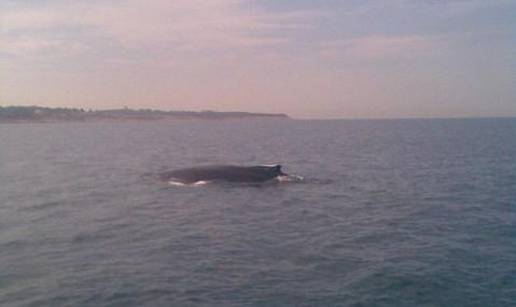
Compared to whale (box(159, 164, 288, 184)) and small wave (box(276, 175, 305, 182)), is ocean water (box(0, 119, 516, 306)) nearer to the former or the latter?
small wave (box(276, 175, 305, 182))

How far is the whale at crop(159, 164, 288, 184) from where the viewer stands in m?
40.6

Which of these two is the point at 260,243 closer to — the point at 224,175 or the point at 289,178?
the point at 224,175

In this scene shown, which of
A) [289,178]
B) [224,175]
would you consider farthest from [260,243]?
[289,178]

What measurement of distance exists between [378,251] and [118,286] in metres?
9.61

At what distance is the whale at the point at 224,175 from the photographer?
40562mm

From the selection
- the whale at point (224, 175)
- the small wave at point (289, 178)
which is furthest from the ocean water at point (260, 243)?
the whale at point (224, 175)

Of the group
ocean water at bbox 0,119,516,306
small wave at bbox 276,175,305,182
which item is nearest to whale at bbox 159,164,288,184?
small wave at bbox 276,175,305,182

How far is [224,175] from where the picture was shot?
41.1 meters

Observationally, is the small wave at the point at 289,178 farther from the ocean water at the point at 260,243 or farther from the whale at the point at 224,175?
the ocean water at the point at 260,243

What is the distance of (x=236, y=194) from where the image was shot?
35.6m

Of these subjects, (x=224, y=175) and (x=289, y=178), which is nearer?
(x=224, y=175)

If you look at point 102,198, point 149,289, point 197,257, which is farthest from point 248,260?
point 102,198

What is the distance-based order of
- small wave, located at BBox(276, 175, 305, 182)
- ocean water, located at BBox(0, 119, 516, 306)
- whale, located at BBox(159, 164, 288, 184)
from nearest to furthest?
1. ocean water, located at BBox(0, 119, 516, 306)
2. whale, located at BBox(159, 164, 288, 184)
3. small wave, located at BBox(276, 175, 305, 182)

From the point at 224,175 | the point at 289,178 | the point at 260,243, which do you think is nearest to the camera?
the point at 260,243
